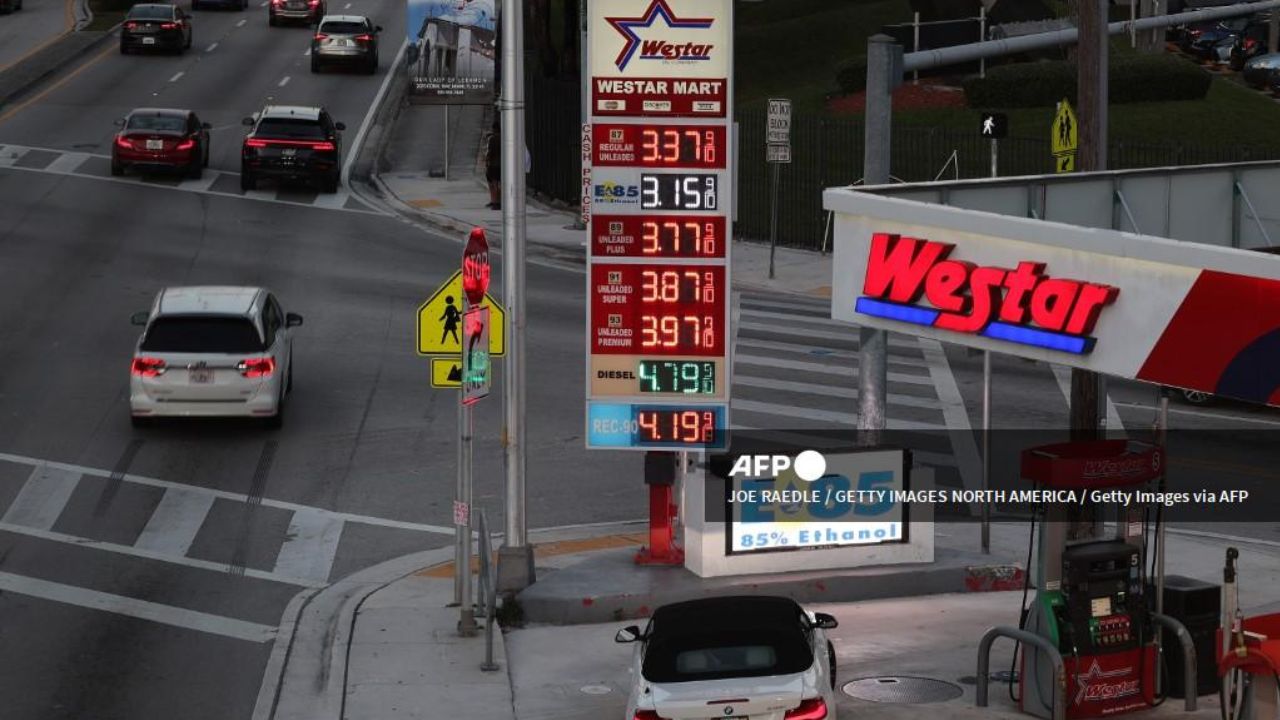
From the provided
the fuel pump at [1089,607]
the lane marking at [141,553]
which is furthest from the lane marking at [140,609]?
the fuel pump at [1089,607]

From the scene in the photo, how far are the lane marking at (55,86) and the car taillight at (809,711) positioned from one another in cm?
4679

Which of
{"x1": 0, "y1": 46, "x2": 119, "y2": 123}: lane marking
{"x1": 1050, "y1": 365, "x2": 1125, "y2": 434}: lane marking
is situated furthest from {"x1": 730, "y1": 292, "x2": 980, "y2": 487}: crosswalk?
{"x1": 0, "y1": 46, "x2": 119, "y2": 123}: lane marking

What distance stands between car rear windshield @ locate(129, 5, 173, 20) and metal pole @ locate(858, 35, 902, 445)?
51292 mm

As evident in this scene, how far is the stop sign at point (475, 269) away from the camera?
1986 centimetres

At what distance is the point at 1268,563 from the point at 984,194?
565 cm

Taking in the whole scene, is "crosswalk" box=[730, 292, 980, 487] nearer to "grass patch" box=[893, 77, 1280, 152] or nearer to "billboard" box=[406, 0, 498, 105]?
"billboard" box=[406, 0, 498, 105]

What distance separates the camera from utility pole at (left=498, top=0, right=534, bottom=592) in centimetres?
2150

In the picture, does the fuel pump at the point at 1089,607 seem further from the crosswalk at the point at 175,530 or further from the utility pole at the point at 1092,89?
the crosswalk at the point at 175,530

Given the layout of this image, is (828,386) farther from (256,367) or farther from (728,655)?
(728,655)

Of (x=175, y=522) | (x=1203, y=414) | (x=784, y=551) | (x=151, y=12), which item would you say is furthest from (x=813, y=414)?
(x=151, y=12)

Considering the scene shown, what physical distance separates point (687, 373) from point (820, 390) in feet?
33.1

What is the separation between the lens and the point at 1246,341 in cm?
1524

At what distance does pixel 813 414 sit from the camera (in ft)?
97.4

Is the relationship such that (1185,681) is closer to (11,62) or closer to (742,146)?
(742,146)
